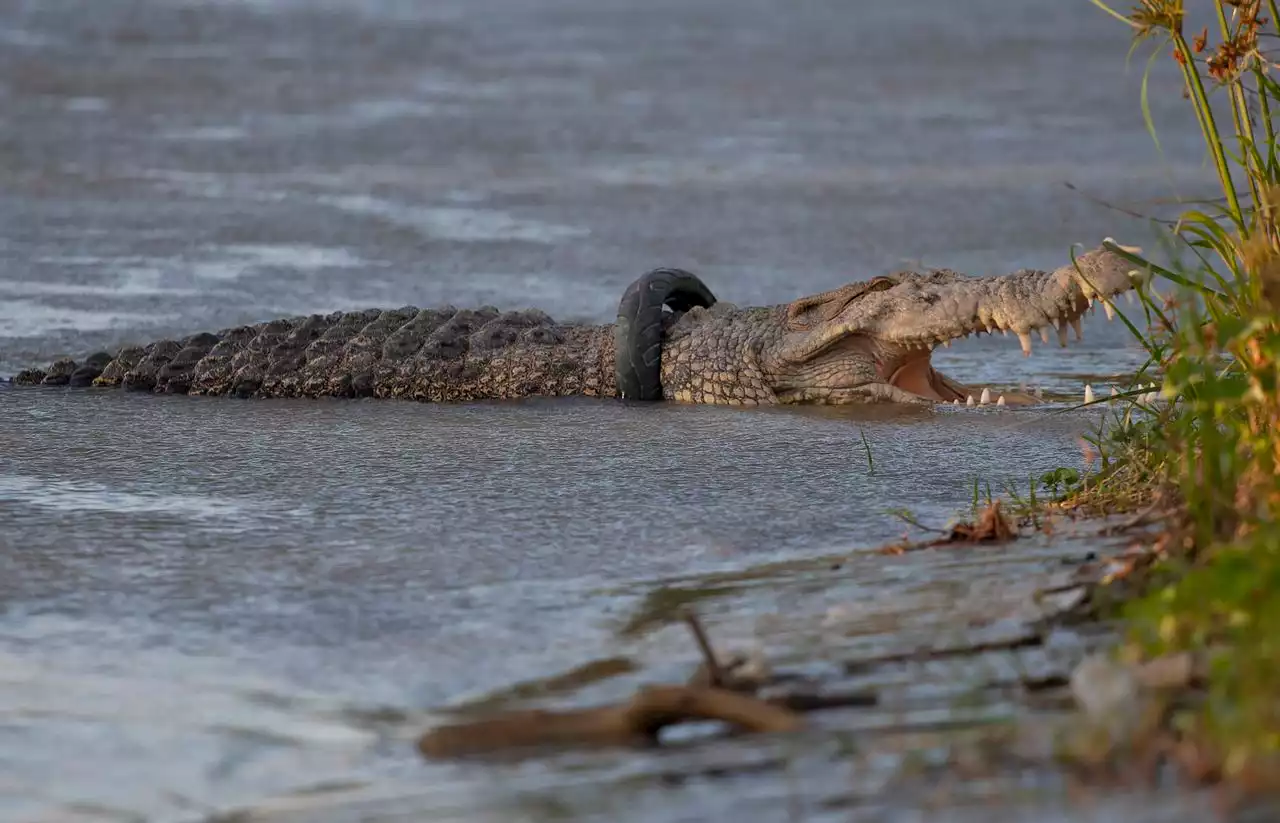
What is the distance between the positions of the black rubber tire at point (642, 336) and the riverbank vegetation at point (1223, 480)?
2.49 metres

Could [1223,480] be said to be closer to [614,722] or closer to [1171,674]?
[1171,674]

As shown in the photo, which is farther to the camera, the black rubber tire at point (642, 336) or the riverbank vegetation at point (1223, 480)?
the black rubber tire at point (642, 336)

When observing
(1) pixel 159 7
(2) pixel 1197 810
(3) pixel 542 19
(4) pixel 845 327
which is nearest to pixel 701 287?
(4) pixel 845 327

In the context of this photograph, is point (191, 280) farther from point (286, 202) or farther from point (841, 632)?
point (841, 632)

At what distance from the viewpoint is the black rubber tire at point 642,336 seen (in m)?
6.59

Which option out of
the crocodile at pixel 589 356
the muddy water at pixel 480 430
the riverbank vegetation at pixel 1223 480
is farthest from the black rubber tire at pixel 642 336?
the riverbank vegetation at pixel 1223 480

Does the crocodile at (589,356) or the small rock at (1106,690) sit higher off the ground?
the crocodile at (589,356)

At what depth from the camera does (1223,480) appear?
296 centimetres

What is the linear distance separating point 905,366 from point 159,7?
13380mm

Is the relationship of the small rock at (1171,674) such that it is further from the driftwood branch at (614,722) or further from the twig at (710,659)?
the twig at (710,659)

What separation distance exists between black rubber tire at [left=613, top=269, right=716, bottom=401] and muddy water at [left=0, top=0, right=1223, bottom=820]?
20 cm

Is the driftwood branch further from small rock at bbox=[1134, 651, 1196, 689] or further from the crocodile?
the crocodile

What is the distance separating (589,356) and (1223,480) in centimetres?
392

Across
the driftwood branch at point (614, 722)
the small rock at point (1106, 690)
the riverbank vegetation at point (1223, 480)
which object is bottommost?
the driftwood branch at point (614, 722)
